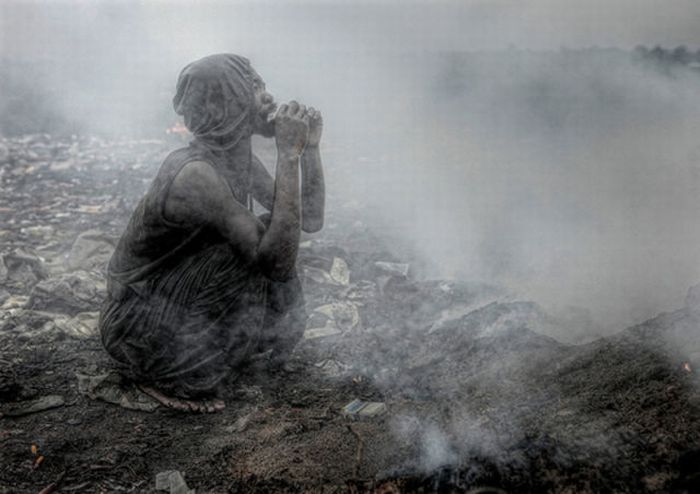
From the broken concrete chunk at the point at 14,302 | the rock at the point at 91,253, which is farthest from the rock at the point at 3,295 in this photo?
the rock at the point at 91,253

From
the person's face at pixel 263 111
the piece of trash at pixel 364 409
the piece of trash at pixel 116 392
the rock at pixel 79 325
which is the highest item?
the person's face at pixel 263 111

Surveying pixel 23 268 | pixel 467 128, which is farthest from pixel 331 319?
pixel 467 128

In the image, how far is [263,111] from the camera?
284cm

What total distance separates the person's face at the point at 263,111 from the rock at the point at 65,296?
2.03m

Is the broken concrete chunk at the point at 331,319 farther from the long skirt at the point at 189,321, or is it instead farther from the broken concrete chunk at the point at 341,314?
the long skirt at the point at 189,321

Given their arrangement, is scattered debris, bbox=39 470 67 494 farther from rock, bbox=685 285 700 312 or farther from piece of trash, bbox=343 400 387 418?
rock, bbox=685 285 700 312

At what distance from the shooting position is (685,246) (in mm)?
4266

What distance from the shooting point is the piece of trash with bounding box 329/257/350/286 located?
450cm

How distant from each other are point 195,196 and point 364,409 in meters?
1.26

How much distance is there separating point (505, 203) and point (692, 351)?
12.3 feet

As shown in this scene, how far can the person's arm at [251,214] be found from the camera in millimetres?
2520

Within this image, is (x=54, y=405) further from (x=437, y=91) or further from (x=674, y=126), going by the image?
(x=437, y=91)

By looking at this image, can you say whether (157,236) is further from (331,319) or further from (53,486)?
(331,319)

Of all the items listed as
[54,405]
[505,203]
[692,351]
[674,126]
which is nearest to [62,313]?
[54,405]
